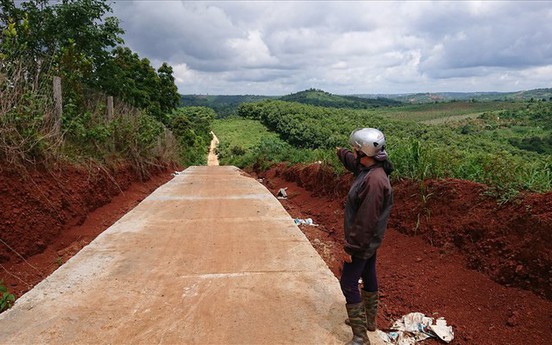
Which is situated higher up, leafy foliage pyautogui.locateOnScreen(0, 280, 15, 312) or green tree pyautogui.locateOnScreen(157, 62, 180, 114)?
A: green tree pyautogui.locateOnScreen(157, 62, 180, 114)

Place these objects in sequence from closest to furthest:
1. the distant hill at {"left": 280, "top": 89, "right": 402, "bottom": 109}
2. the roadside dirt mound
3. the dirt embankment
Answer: the roadside dirt mound → the dirt embankment → the distant hill at {"left": 280, "top": 89, "right": 402, "bottom": 109}

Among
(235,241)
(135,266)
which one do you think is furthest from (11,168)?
(235,241)

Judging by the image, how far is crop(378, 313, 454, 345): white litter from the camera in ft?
10.6

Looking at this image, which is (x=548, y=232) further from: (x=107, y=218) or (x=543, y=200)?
(x=107, y=218)

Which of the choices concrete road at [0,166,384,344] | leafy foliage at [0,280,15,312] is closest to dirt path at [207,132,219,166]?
concrete road at [0,166,384,344]

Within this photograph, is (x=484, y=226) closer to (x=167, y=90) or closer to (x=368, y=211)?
(x=368, y=211)

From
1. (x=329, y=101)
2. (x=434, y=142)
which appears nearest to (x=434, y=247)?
(x=434, y=142)

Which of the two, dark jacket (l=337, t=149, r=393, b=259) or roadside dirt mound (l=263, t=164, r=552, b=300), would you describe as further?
roadside dirt mound (l=263, t=164, r=552, b=300)

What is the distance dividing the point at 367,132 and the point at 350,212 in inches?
25.7

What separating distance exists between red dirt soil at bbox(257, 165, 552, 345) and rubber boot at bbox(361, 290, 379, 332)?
0.25 m

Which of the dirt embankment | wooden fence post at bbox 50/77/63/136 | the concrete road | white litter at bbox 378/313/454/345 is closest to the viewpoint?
the concrete road

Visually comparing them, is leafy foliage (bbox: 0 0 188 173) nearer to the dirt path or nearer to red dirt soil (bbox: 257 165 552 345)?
red dirt soil (bbox: 257 165 552 345)

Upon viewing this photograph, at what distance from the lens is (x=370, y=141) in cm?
295

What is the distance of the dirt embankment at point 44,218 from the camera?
4465mm
